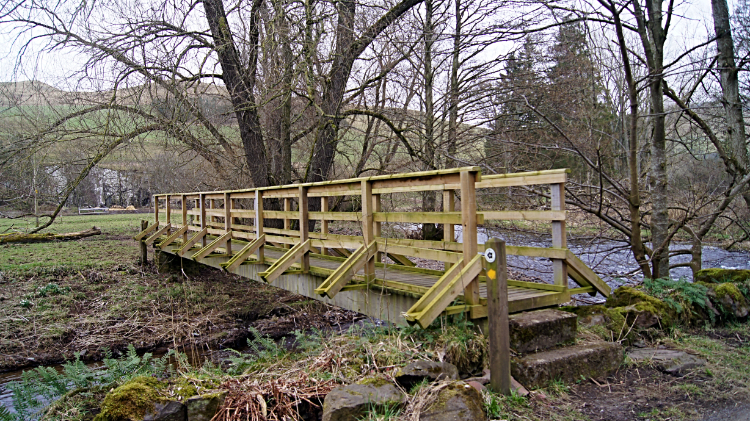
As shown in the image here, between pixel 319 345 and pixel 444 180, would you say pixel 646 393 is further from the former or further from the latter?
pixel 319 345

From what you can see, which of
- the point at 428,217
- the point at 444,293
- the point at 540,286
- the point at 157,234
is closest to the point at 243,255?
the point at 428,217

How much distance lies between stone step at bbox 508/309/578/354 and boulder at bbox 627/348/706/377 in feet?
2.62

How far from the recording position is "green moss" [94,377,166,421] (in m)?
3.35

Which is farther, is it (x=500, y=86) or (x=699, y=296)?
(x=500, y=86)

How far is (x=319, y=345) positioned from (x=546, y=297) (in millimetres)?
2306

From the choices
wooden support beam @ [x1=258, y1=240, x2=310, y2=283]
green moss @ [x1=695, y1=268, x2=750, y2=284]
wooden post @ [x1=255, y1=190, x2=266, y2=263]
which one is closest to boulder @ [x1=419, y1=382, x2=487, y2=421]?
wooden support beam @ [x1=258, y1=240, x2=310, y2=283]

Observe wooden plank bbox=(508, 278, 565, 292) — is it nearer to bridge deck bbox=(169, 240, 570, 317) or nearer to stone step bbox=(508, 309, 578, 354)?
bridge deck bbox=(169, 240, 570, 317)

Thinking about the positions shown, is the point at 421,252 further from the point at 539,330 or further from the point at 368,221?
the point at 539,330

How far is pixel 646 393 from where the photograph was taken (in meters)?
3.83

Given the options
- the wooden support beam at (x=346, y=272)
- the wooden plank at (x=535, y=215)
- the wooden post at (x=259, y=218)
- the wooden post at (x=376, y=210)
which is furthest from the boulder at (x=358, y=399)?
the wooden post at (x=259, y=218)

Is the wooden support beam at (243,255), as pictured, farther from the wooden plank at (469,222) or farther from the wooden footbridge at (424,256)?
the wooden plank at (469,222)

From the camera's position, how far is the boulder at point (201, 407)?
3.45m

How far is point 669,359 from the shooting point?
14.5ft

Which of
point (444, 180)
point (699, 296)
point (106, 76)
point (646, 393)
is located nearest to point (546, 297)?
point (646, 393)
